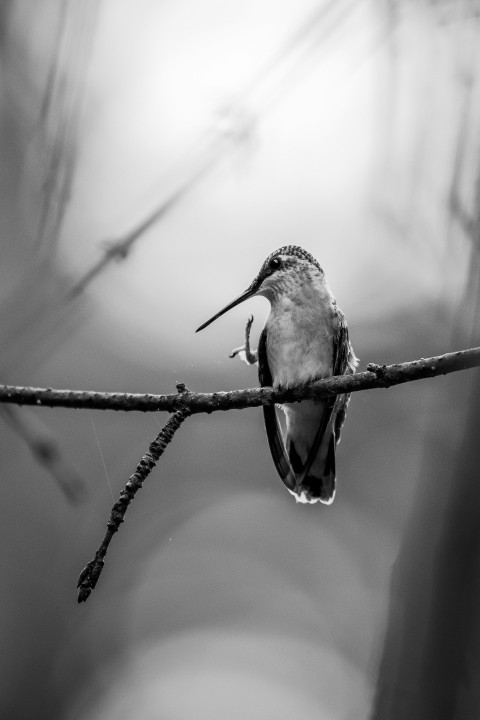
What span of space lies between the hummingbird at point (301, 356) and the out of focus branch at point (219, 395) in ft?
2.35

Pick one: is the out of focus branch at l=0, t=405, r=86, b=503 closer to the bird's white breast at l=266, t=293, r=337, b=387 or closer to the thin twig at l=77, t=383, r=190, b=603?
the thin twig at l=77, t=383, r=190, b=603

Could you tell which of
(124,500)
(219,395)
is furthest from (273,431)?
(124,500)

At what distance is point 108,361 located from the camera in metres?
10.8

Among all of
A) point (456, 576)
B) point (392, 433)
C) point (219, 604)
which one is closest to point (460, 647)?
point (456, 576)

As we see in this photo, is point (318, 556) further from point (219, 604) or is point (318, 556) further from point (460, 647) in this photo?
point (460, 647)

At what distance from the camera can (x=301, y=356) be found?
407 cm

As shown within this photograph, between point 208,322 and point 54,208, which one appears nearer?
point 54,208

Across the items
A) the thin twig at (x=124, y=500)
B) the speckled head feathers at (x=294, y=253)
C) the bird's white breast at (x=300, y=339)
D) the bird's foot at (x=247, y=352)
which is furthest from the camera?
the speckled head feathers at (x=294, y=253)

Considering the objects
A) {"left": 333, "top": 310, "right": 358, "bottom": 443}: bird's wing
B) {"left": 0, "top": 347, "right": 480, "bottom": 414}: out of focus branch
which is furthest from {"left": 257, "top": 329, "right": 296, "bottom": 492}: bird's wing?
{"left": 0, "top": 347, "right": 480, "bottom": 414}: out of focus branch

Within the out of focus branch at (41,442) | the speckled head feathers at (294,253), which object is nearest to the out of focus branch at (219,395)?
the out of focus branch at (41,442)

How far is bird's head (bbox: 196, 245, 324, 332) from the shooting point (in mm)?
4566

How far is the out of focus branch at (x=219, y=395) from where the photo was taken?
245cm

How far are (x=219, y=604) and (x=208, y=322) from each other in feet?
43.1

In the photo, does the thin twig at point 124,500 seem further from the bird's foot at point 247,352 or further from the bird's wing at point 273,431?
the bird's wing at point 273,431
